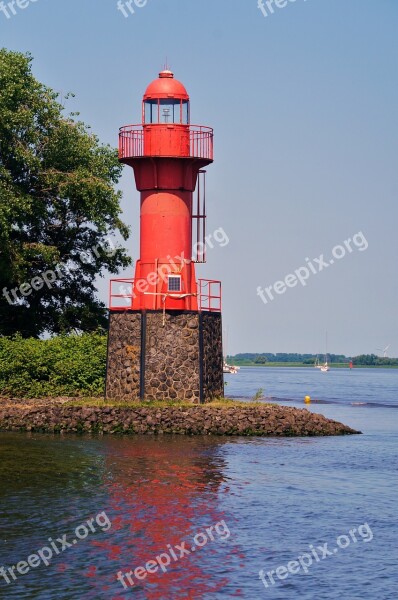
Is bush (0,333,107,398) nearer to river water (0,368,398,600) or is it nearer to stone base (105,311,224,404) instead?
stone base (105,311,224,404)

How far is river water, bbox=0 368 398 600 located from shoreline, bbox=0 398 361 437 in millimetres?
1367

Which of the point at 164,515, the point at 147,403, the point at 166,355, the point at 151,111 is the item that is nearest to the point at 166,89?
the point at 151,111

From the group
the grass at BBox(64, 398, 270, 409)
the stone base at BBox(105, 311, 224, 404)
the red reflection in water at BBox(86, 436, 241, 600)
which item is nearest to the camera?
the red reflection in water at BBox(86, 436, 241, 600)

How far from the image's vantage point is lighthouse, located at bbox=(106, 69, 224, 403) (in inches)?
1570

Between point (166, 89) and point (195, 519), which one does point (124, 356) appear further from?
point (195, 519)

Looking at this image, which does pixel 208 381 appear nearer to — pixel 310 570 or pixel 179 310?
pixel 179 310

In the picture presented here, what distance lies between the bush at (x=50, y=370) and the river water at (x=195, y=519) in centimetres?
716

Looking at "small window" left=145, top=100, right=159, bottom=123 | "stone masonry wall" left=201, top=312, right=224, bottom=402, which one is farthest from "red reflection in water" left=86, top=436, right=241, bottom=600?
"small window" left=145, top=100, right=159, bottom=123

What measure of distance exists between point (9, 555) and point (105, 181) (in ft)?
98.4

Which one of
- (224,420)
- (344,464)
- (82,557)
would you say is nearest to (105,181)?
(224,420)

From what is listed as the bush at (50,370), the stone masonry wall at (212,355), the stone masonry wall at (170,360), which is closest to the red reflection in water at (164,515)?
the stone masonry wall at (170,360)

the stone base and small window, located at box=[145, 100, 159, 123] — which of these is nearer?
the stone base

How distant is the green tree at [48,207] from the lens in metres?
45.2

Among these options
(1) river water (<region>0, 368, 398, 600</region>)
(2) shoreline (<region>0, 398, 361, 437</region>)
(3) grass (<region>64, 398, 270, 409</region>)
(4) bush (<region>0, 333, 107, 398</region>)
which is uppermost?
(4) bush (<region>0, 333, 107, 398</region>)
